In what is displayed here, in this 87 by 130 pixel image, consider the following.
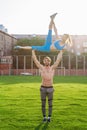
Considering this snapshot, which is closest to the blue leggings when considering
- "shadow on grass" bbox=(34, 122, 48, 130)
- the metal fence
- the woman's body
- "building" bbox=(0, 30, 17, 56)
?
the woman's body

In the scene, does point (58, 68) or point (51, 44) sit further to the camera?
point (58, 68)

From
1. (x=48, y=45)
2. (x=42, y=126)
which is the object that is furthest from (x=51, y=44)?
(x=42, y=126)

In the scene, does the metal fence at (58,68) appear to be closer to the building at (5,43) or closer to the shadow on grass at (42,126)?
the building at (5,43)

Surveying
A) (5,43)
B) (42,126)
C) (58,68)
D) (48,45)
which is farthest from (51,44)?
(5,43)

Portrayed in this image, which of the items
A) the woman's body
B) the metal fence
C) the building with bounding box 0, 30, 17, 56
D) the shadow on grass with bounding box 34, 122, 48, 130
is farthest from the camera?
the building with bounding box 0, 30, 17, 56

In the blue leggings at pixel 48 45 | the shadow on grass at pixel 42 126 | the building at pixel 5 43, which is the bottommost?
the shadow on grass at pixel 42 126

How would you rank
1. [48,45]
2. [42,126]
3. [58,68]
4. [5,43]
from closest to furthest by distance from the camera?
[42,126] → [48,45] → [58,68] → [5,43]

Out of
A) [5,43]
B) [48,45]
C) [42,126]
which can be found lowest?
[42,126]

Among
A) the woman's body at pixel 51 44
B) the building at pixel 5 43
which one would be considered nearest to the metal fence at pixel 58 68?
the building at pixel 5 43

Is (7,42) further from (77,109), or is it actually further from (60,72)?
(77,109)

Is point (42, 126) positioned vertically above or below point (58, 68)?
above

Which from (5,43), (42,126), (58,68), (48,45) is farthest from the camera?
(5,43)

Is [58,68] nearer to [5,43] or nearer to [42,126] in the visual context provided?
[5,43]

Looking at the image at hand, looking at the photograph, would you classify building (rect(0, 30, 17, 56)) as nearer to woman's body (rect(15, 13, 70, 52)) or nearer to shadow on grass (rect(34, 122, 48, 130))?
woman's body (rect(15, 13, 70, 52))
